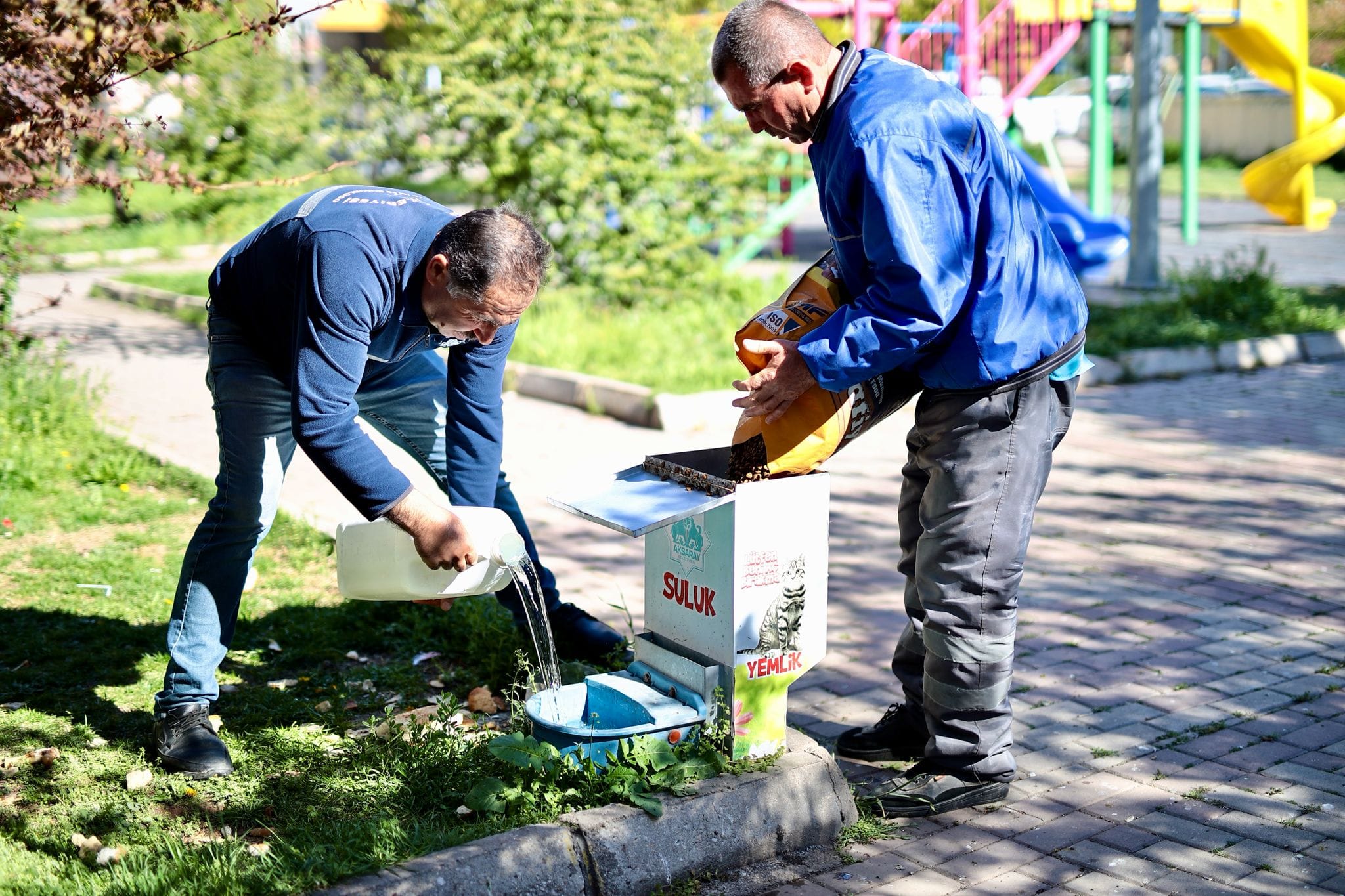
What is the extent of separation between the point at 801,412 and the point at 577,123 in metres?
7.28

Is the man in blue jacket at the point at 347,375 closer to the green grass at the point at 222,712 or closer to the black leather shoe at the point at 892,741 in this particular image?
the green grass at the point at 222,712

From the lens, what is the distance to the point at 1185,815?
338 centimetres

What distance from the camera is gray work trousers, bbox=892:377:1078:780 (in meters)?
3.29

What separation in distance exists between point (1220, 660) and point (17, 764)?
3712 mm

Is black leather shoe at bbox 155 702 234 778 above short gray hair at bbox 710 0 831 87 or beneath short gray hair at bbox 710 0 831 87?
beneath

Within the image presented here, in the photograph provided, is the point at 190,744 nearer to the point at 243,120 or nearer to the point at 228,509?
the point at 228,509

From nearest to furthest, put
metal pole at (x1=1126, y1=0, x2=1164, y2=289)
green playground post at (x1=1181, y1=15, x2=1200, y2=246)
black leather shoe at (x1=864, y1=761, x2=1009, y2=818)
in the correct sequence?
black leather shoe at (x1=864, y1=761, x2=1009, y2=818), metal pole at (x1=1126, y1=0, x2=1164, y2=289), green playground post at (x1=1181, y1=15, x2=1200, y2=246)

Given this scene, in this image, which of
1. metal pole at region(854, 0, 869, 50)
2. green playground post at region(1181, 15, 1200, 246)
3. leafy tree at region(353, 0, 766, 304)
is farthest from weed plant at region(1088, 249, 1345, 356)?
green playground post at region(1181, 15, 1200, 246)

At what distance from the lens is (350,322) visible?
3.12 m

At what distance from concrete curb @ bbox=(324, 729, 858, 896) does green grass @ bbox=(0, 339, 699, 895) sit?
0.11 meters

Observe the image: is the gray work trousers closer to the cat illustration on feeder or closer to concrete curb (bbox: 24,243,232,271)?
the cat illustration on feeder

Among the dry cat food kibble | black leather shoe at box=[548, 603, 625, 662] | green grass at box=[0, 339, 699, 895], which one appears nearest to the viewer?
green grass at box=[0, 339, 699, 895]

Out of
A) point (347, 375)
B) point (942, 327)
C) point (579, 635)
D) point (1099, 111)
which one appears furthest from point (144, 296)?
point (942, 327)

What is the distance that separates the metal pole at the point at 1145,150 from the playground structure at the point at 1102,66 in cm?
26
